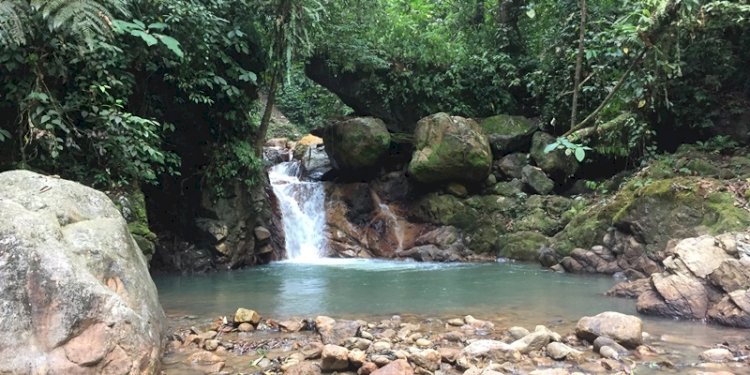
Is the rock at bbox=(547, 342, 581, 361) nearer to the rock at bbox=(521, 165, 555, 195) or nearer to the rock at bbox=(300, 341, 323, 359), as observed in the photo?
the rock at bbox=(300, 341, 323, 359)

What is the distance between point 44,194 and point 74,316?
1.38 m

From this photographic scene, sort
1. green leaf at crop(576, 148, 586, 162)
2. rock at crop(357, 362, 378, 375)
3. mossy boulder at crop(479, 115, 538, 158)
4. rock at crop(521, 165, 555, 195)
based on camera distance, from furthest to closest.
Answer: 1. mossy boulder at crop(479, 115, 538, 158)
2. rock at crop(521, 165, 555, 195)
3. rock at crop(357, 362, 378, 375)
4. green leaf at crop(576, 148, 586, 162)

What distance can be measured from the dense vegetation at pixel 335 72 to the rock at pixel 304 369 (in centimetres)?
317

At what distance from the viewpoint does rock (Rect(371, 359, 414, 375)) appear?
4.31 m

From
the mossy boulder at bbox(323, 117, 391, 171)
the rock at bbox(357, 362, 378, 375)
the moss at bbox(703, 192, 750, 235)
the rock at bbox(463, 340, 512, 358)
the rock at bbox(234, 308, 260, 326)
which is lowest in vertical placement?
the rock at bbox(357, 362, 378, 375)

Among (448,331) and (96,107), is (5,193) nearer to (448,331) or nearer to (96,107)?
(96,107)

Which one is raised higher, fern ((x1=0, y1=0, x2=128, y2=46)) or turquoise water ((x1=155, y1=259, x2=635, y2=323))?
fern ((x1=0, y1=0, x2=128, y2=46))

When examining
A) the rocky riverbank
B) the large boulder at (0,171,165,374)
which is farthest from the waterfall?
the large boulder at (0,171,165,374)

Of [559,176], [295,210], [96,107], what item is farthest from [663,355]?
[295,210]

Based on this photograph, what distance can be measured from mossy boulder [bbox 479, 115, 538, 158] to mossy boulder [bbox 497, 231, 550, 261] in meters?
2.79

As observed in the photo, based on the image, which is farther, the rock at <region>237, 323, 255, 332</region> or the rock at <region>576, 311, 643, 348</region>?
the rock at <region>237, 323, 255, 332</region>

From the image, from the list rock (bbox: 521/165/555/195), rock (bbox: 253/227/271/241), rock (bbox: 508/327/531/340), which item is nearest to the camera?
rock (bbox: 508/327/531/340)

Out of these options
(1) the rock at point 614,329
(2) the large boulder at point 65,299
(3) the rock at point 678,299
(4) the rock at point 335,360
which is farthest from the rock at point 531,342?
(2) the large boulder at point 65,299

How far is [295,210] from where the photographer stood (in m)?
14.9
